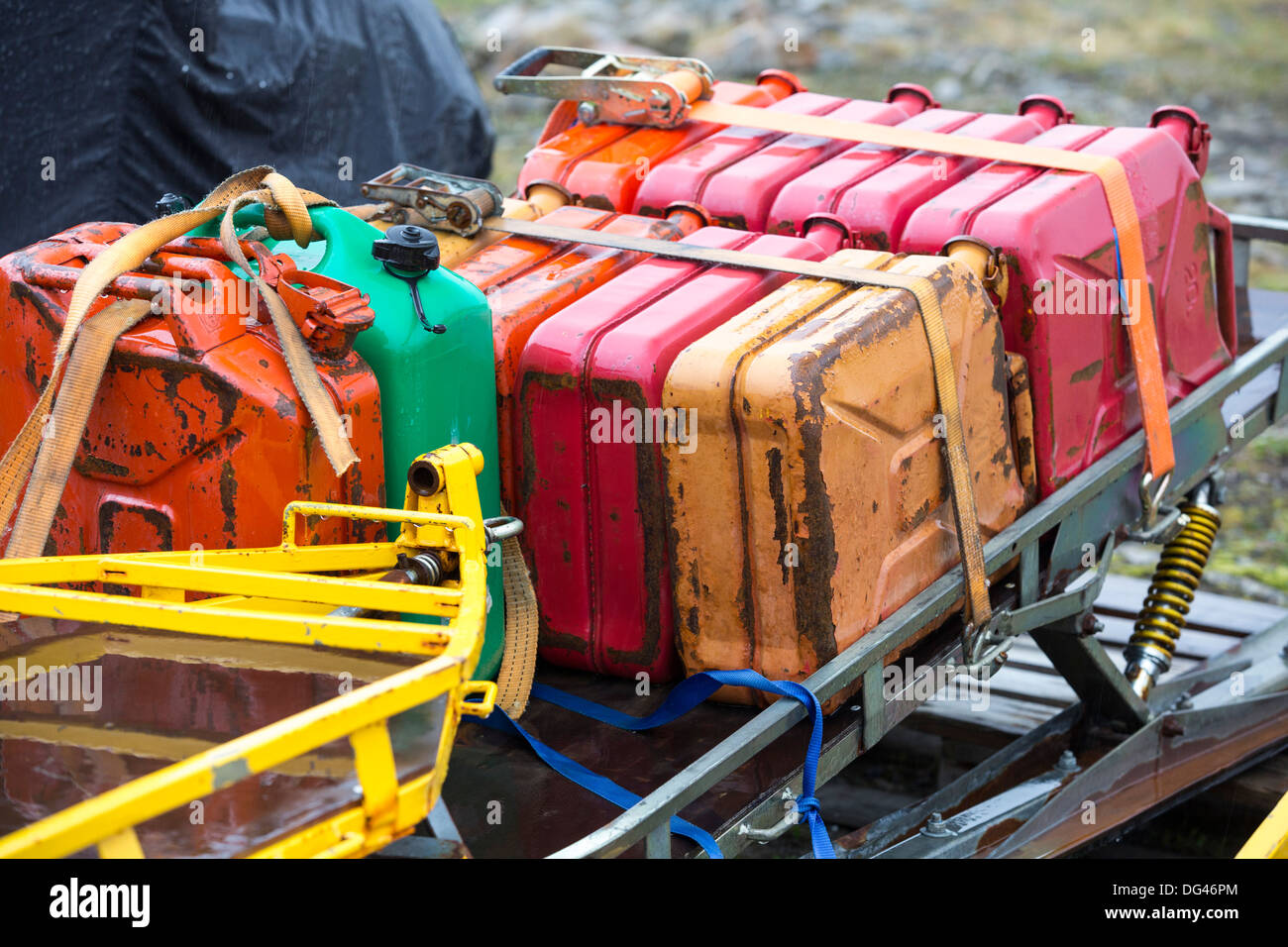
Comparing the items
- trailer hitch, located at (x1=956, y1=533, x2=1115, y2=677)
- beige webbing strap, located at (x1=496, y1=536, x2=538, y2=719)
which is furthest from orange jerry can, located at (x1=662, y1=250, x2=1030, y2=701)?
beige webbing strap, located at (x1=496, y1=536, x2=538, y2=719)

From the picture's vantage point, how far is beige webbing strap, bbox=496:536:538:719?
2.53 metres

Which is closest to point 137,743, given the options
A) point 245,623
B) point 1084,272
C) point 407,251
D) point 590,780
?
point 245,623

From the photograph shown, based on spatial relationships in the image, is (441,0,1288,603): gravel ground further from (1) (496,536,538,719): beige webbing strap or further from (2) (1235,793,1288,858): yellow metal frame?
(2) (1235,793,1288,858): yellow metal frame

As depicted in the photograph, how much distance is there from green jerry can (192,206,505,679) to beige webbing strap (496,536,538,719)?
116 mm

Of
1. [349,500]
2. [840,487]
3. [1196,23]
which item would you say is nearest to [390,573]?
[349,500]

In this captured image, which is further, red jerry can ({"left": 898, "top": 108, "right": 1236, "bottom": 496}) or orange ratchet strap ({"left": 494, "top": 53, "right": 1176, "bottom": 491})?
orange ratchet strap ({"left": 494, "top": 53, "right": 1176, "bottom": 491})

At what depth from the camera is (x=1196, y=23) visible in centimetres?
1262

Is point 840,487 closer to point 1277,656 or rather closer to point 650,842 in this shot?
point 650,842

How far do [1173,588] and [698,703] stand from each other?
66.7 inches

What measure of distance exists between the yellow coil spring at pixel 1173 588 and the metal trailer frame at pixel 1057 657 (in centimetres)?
13

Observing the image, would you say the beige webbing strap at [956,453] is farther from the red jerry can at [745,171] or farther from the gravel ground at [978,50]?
the gravel ground at [978,50]

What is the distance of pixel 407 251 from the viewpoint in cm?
256

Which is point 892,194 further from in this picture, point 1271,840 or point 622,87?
point 1271,840
